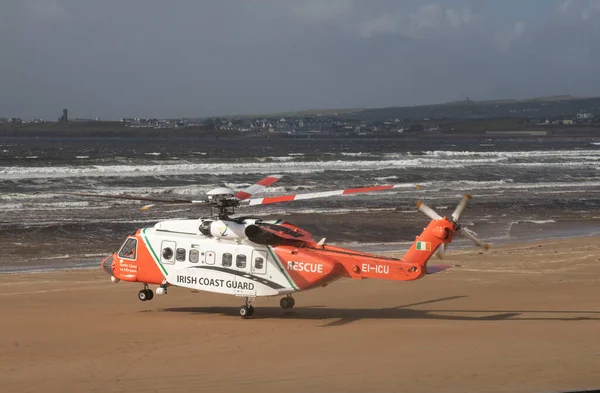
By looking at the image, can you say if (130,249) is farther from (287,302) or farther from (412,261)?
(412,261)

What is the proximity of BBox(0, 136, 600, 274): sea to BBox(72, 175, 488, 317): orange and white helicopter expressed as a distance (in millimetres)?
1318

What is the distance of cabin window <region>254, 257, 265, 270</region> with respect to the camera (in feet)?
50.7

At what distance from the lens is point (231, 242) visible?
1566cm

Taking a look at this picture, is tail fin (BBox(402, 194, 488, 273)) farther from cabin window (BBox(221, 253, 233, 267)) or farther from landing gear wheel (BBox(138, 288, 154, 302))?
landing gear wheel (BBox(138, 288, 154, 302))

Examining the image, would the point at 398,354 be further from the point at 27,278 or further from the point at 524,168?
the point at 524,168

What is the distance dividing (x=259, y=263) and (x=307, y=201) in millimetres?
23381

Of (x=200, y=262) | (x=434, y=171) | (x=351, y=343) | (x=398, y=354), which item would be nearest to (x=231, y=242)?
(x=200, y=262)

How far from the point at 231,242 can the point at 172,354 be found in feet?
10.6

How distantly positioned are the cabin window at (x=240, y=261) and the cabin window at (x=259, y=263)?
20cm

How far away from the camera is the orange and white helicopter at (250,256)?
1460 cm

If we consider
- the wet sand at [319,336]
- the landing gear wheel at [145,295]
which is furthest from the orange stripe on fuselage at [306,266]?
the landing gear wheel at [145,295]

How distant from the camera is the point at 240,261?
1560 cm

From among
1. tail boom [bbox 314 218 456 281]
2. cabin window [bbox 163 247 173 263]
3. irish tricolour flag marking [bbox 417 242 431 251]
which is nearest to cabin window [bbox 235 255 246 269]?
cabin window [bbox 163 247 173 263]

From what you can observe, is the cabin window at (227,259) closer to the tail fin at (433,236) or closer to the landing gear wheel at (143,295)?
the landing gear wheel at (143,295)
